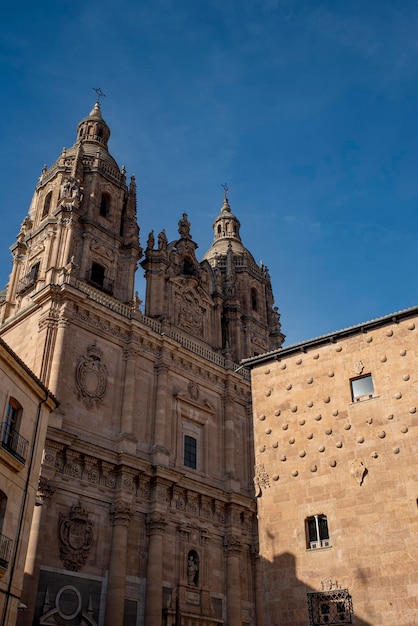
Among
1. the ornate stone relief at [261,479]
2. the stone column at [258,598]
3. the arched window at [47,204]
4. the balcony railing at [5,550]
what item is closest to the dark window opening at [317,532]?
the ornate stone relief at [261,479]

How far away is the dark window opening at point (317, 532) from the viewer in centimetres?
1712

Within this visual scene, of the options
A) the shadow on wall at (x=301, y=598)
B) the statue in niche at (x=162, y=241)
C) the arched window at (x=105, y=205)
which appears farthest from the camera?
the statue in niche at (x=162, y=241)

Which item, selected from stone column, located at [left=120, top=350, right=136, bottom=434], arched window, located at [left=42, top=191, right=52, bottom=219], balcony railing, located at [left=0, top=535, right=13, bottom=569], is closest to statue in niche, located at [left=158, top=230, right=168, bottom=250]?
arched window, located at [left=42, top=191, right=52, bottom=219]

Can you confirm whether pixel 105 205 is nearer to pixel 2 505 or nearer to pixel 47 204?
pixel 47 204

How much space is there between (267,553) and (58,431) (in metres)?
10.4

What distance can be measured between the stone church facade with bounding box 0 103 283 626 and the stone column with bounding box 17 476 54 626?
0.07 metres

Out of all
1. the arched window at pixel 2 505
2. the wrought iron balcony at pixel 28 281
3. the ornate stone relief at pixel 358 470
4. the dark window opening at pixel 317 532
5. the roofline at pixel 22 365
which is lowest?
the dark window opening at pixel 317 532

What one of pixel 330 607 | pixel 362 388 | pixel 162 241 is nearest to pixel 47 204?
pixel 162 241

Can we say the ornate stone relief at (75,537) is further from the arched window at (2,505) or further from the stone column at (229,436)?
the stone column at (229,436)

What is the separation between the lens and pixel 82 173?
3541cm

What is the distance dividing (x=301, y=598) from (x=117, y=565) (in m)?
10.5

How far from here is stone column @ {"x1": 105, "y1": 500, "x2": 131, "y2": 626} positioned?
24.1m

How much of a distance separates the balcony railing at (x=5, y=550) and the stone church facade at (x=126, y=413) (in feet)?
17.4

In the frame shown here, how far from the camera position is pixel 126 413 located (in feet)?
94.5
